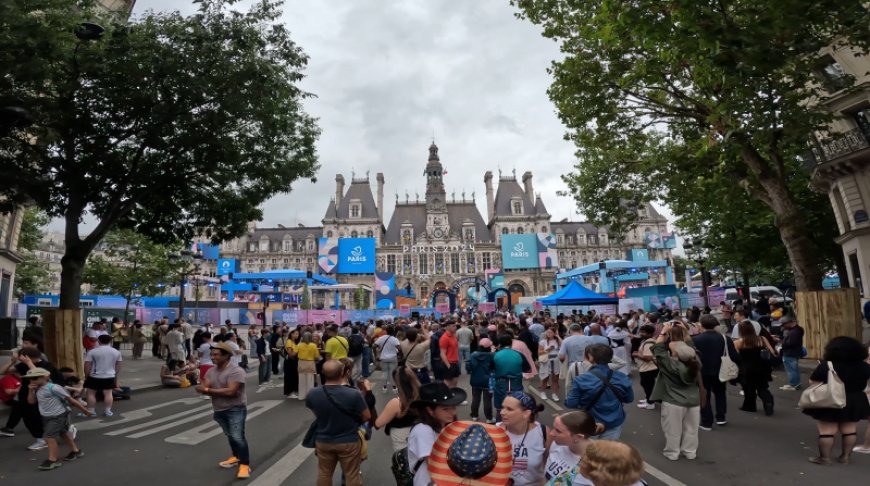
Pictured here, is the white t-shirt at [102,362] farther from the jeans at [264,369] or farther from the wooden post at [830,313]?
the wooden post at [830,313]

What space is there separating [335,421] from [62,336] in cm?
1157

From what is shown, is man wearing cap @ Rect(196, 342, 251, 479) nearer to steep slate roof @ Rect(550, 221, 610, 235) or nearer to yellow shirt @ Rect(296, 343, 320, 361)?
yellow shirt @ Rect(296, 343, 320, 361)

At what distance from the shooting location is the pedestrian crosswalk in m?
8.59

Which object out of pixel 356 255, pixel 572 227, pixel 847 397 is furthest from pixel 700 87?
pixel 572 227

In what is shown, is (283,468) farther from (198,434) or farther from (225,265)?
(225,265)

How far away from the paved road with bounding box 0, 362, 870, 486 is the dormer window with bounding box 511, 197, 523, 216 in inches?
3110

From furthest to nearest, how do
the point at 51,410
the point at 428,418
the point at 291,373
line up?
the point at 291,373 < the point at 51,410 < the point at 428,418

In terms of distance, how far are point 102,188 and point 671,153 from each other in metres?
16.7

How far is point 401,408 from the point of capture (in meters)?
4.48

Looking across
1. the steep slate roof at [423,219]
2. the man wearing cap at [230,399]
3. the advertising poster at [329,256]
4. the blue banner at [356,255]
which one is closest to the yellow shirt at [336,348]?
the man wearing cap at [230,399]

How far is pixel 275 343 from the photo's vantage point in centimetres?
1658

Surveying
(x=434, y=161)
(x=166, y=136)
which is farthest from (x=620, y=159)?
(x=434, y=161)

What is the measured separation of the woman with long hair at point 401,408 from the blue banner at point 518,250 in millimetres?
68193

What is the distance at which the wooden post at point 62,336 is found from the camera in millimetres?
12430
